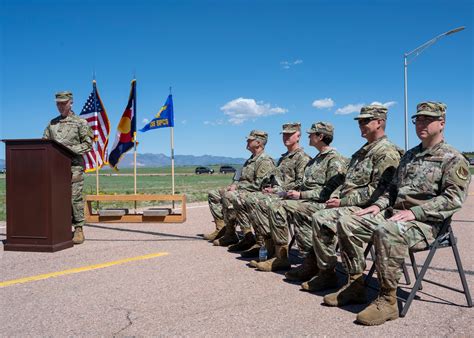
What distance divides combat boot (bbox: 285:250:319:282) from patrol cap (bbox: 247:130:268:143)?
235cm

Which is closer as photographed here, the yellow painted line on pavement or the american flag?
the yellow painted line on pavement

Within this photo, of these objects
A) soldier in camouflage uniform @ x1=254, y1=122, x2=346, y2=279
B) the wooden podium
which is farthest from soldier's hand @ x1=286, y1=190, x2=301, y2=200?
the wooden podium

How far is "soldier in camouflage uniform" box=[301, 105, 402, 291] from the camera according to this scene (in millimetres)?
4156

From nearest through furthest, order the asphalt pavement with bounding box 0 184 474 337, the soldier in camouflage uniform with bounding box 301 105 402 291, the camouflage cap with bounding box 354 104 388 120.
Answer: the asphalt pavement with bounding box 0 184 474 337 → the soldier in camouflage uniform with bounding box 301 105 402 291 → the camouflage cap with bounding box 354 104 388 120

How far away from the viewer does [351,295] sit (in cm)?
380

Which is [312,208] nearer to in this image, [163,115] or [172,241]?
[172,241]

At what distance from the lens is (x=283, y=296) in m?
4.09

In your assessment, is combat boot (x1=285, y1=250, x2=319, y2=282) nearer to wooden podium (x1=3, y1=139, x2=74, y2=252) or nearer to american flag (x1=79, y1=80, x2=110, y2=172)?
wooden podium (x1=3, y1=139, x2=74, y2=252)

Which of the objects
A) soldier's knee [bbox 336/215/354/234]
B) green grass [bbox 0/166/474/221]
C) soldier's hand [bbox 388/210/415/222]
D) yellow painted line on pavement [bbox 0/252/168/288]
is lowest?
green grass [bbox 0/166/474/221]

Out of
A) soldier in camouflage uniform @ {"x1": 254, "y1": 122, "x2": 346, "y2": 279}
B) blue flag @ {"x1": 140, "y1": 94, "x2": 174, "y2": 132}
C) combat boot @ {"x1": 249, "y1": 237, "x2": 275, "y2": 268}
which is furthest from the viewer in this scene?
blue flag @ {"x1": 140, "y1": 94, "x2": 174, "y2": 132}

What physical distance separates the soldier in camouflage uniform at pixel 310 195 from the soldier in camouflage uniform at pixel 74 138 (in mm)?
3067

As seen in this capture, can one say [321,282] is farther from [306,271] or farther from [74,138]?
[74,138]

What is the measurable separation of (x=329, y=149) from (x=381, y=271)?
202 centimetres

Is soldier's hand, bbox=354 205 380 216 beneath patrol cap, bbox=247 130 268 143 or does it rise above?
beneath
